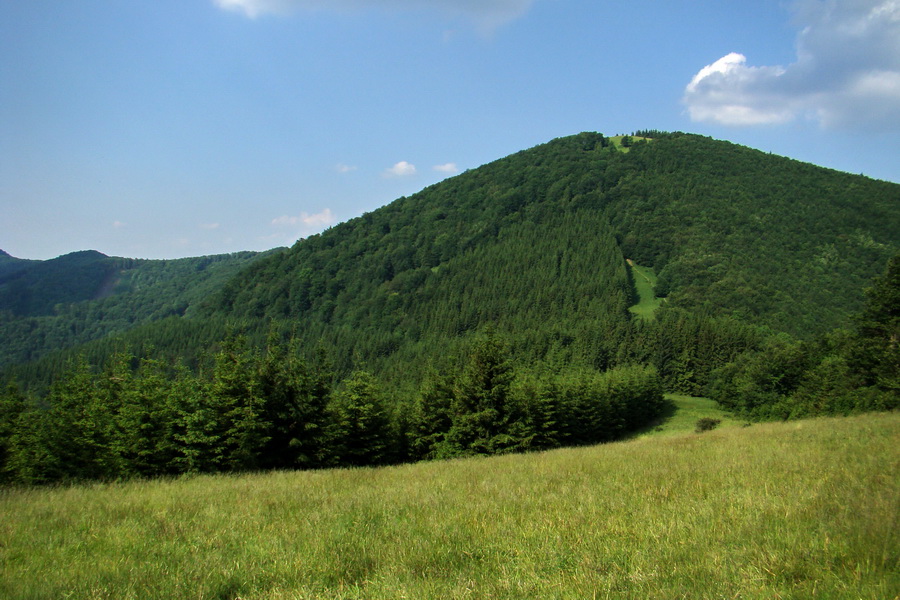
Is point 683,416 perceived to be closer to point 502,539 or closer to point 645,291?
point 502,539

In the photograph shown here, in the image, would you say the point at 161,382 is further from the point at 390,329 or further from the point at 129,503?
the point at 390,329

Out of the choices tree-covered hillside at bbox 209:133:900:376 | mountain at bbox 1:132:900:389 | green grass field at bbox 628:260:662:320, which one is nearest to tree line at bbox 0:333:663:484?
mountain at bbox 1:132:900:389

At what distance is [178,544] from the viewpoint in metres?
5.08

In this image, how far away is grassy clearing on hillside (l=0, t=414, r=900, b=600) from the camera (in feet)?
11.2

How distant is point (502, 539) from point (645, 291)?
564 ft

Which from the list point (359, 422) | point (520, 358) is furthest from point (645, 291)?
point (359, 422)

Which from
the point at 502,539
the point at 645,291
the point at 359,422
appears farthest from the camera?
Result: the point at 645,291

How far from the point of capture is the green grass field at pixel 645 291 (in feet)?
480

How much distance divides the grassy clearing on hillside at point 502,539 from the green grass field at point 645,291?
454 feet

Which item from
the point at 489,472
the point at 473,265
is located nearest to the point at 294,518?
the point at 489,472

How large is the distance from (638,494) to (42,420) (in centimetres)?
2563

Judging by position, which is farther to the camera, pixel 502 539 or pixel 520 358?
pixel 520 358

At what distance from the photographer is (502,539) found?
179 inches

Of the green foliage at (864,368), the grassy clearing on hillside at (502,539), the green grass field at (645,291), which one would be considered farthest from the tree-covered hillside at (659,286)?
the grassy clearing on hillside at (502,539)
